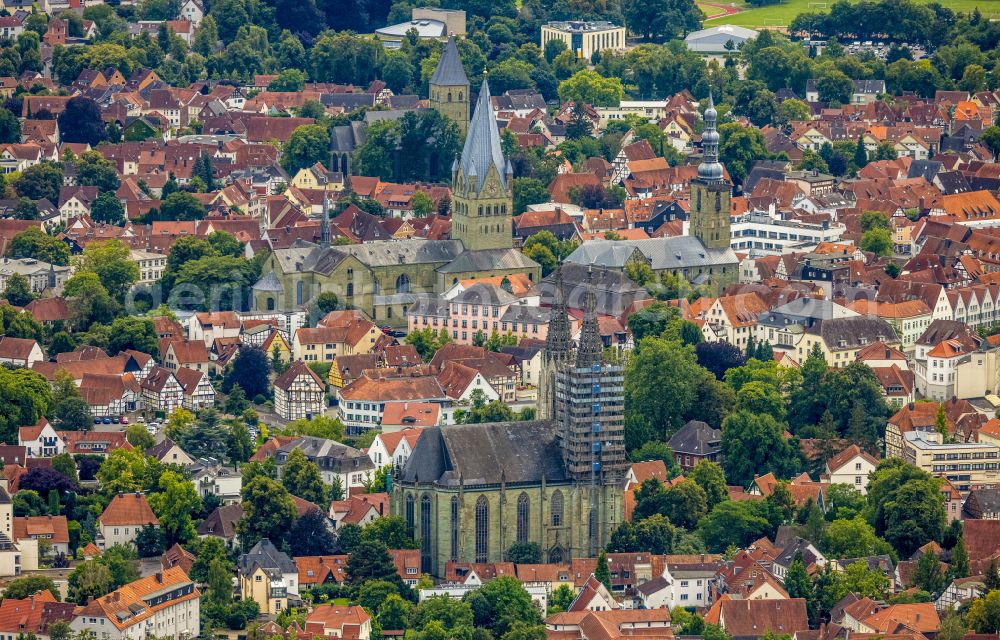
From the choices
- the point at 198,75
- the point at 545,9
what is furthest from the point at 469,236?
the point at 545,9

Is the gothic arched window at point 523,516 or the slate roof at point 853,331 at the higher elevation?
the slate roof at point 853,331

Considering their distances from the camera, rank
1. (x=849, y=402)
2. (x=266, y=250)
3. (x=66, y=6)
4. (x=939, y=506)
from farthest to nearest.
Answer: (x=66, y=6) → (x=266, y=250) → (x=849, y=402) → (x=939, y=506)

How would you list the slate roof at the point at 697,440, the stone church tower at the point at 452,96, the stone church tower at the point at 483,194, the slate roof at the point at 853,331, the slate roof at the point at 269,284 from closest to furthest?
the slate roof at the point at 697,440 → the slate roof at the point at 853,331 → the slate roof at the point at 269,284 → the stone church tower at the point at 483,194 → the stone church tower at the point at 452,96

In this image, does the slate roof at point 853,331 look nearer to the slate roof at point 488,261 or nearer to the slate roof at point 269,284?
the slate roof at point 488,261

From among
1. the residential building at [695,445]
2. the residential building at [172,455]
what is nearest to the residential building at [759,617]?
the residential building at [695,445]

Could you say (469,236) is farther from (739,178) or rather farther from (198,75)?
(198,75)

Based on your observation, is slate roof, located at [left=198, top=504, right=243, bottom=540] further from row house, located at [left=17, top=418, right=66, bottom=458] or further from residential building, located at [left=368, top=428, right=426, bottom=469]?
row house, located at [left=17, top=418, right=66, bottom=458]

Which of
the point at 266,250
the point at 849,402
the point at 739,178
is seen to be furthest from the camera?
the point at 739,178

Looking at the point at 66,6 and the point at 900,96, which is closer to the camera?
the point at 900,96
